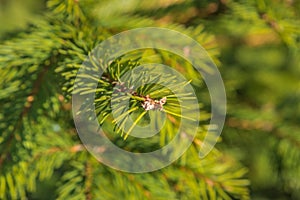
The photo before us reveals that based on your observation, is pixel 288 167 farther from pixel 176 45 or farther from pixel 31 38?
pixel 31 38

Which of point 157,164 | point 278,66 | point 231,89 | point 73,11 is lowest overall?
point 278,66

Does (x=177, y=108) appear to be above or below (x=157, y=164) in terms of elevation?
above

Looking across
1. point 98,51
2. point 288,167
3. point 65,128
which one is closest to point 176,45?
point 98,51

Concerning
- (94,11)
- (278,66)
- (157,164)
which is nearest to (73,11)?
(94,11)

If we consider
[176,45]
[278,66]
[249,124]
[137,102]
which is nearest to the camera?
[137,102]

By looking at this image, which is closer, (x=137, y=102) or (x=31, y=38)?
(x=137, y=102)

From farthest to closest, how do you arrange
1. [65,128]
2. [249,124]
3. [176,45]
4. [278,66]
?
[278,66] → [249,124] → [65,128] → [176,45]

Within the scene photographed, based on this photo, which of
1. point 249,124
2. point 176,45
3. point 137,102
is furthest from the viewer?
point 249,124

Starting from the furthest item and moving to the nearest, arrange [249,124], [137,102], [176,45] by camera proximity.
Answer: [249,124], [176,45], [137,102]

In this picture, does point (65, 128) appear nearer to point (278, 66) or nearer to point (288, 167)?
point (288, 167)
